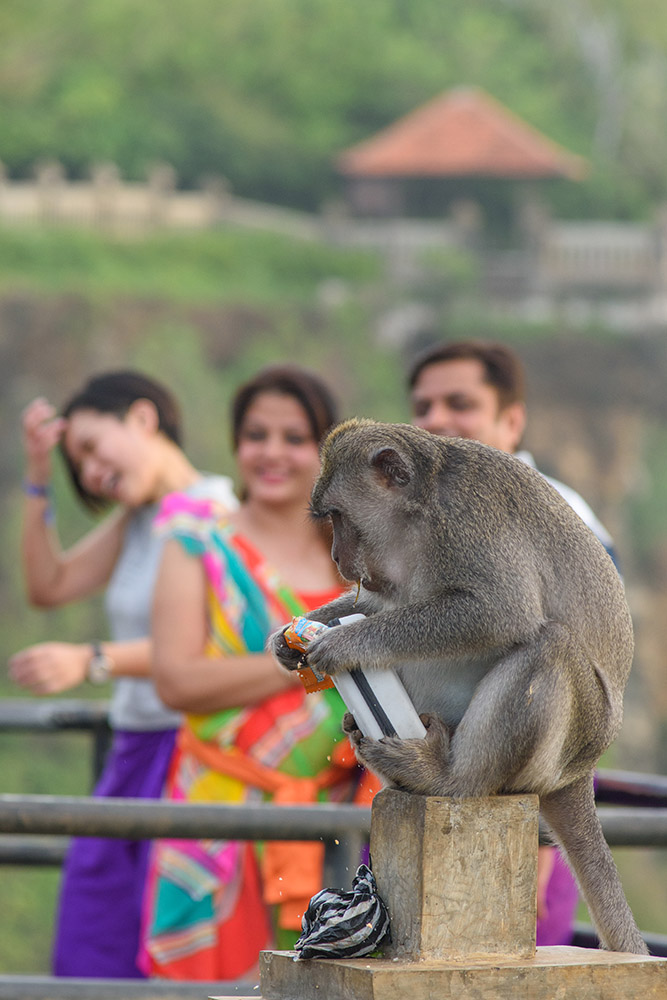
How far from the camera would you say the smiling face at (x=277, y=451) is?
118 inches

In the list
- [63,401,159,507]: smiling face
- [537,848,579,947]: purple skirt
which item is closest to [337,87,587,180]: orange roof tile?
[63,401,159,507]: smiling face

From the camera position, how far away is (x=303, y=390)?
3045 millimetres

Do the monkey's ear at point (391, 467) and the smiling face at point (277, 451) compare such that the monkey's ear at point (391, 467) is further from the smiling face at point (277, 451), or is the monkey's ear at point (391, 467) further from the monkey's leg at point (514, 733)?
the smiling face at point (277, 451)

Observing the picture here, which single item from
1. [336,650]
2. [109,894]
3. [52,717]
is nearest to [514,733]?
[336,650]

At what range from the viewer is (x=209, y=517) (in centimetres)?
295

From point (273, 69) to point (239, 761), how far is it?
19505mm

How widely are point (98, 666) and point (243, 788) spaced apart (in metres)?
0.75

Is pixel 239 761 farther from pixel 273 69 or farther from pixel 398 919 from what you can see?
pixel 273 69

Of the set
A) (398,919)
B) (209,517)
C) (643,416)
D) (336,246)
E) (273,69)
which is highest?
(273,69)

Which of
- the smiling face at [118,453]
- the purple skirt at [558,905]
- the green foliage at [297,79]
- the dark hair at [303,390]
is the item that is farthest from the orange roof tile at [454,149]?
the purple skirt at [558,905]

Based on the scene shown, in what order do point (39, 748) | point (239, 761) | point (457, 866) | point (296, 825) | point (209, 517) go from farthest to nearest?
point (39, 748)
point (209, 517)
point (239, 761)
point (296, 825)
point (457, 866)

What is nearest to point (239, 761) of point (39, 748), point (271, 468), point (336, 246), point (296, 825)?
point (296, 825)

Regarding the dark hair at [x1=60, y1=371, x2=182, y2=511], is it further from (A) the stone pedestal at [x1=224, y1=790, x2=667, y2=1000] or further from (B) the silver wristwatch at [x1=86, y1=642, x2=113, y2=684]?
(A) the stone pedestal at [x1=224, y1=790, x2=667, y2=1000]

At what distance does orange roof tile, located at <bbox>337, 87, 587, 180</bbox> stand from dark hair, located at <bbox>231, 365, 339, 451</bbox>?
18.7m
